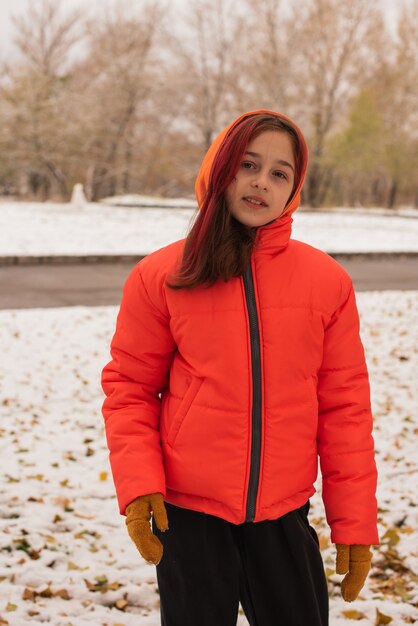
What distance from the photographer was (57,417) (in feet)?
16.6

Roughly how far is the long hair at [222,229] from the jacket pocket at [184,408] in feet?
0.78

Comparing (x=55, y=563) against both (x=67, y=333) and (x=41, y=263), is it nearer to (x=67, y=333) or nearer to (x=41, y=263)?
(x=67, y=333)

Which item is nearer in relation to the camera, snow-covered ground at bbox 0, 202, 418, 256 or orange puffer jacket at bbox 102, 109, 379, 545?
orange puffer jacket at bbox 102, 109, 379, 545

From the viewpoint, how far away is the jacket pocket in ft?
5.49

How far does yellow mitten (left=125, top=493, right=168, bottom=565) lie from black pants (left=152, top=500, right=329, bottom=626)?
0.08 m

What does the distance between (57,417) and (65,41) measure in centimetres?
3658

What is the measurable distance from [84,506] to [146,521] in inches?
88.1

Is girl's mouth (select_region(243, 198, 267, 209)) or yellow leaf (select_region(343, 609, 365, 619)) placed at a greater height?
girl's mouth (select_region(243, 198, 267, 209))

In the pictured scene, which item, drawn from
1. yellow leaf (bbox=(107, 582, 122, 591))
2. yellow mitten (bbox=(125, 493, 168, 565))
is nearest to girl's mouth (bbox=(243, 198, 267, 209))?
yellow mitten (bbox=(125, 493, 168, 565))

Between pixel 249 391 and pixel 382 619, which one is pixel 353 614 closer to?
pixel 382 619

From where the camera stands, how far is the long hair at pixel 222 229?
166 centimetres

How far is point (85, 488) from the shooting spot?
397cm

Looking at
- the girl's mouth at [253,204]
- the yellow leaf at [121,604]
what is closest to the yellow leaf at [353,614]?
the yellow leaf at [121,604]

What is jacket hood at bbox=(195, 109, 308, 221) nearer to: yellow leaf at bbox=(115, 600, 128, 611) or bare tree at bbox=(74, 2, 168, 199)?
yellow leaf at bbox=(115, 600, 128, 611)
